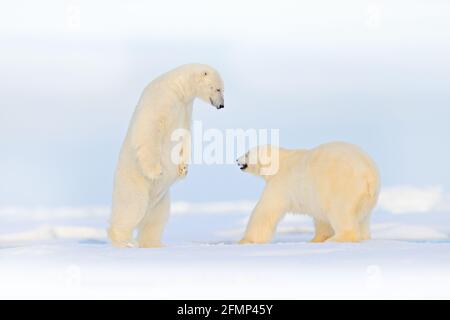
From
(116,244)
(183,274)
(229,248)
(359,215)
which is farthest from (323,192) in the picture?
(183,274)

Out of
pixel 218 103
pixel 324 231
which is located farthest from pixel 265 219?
pixel 218 103

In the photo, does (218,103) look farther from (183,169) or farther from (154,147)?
(154,147)

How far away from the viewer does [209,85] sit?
8.12 metres

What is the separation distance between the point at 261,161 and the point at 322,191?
4.30 ft

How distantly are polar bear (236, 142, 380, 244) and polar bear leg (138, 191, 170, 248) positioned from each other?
2.72ft

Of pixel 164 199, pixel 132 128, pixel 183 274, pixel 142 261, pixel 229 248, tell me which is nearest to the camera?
pixel 183 274

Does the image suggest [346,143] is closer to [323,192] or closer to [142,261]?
[323,192]

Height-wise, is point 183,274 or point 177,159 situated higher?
point 177,159

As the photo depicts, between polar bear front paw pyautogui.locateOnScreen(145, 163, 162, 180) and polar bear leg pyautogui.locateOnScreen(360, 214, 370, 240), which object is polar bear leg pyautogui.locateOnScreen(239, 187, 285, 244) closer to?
polar bear leg pyautogui.locateOnScreen(360, 214, 370, 240)

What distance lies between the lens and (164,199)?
8320 mm

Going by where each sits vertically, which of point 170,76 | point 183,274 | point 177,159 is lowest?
point 183,274

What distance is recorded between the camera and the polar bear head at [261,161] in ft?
29.3

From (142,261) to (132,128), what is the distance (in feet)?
5.77

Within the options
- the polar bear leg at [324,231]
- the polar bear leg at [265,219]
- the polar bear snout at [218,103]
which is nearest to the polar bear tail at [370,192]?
the polar bear leg at [324,231]
